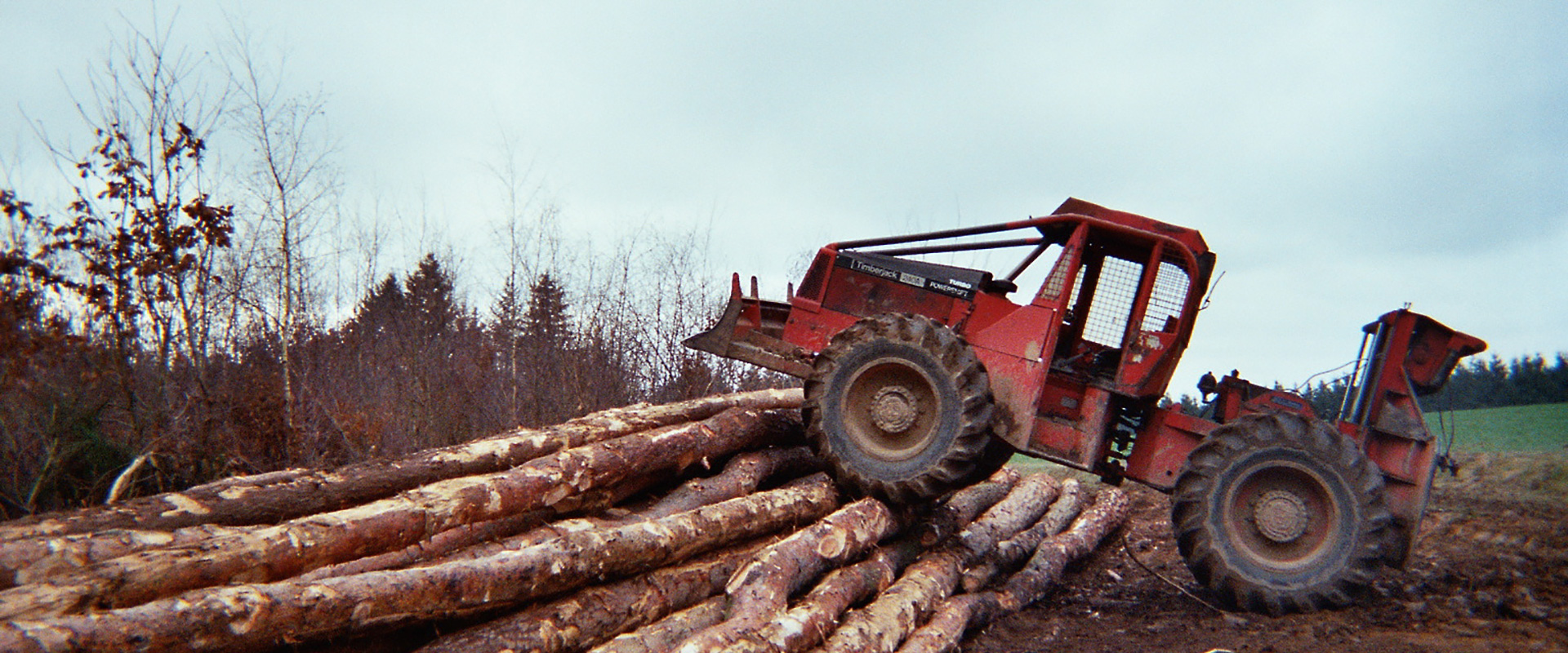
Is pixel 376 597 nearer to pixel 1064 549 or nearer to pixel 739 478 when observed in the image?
pixel 739 478

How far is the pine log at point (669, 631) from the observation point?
162 inches

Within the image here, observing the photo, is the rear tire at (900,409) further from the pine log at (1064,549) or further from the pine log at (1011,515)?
the pine log at (1064,549)

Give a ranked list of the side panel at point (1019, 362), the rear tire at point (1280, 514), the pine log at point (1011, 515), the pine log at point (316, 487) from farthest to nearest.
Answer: the pine log at point (1011, 515) < the side panel at point (1019, 362) < the rear tire at point (1280, 514) < the pine log at point (316, 487)

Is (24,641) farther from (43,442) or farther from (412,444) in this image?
(412,444)

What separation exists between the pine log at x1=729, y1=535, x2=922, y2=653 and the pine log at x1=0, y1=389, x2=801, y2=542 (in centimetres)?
199

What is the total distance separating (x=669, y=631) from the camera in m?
4.43

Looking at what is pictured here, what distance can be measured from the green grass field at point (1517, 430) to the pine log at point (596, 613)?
26.3 ft

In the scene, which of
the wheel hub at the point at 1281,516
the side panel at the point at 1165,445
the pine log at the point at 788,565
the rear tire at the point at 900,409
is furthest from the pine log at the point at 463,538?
the wheel hub at the point at 1281,516

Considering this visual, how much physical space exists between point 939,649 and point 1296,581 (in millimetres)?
2503

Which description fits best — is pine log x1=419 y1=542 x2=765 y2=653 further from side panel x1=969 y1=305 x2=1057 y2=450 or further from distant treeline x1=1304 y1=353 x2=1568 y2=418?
distant treeline x1=1304 y1=353 x2=1568 y2=418

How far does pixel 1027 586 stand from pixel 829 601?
2.68 m

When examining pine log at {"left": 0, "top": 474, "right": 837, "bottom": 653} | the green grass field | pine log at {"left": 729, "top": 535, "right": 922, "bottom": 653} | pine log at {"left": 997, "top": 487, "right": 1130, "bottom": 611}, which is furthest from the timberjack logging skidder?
the green grass field

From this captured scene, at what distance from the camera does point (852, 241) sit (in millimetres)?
6996

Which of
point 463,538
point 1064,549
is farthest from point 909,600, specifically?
point 1064,549
